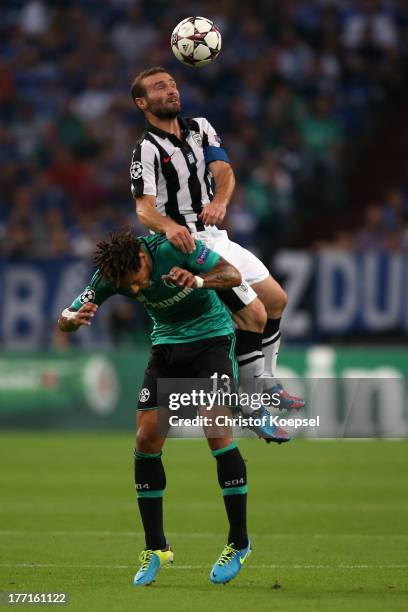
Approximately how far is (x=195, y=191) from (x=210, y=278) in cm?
108

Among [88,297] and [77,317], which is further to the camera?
[88,297]

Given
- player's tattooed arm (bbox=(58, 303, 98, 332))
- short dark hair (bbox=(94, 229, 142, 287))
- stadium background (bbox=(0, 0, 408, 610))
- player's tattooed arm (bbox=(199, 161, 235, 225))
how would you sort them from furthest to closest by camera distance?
1. stadium background (bbox=(0, 0, 408, 610))
2. player's tattooed arm (bbox=(199, 161, 235, 225))
3. player's tattooed arm (bbox=(58, 303, 98, 332))
4. short dark hair (bbox=(94, 229, 142, 287))

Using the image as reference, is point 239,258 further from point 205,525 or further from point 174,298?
point 205,525

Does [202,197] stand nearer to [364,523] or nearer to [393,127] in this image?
[364,523]

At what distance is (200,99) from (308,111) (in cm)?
183

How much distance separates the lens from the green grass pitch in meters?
8.01

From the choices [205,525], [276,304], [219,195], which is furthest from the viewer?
[205,525]

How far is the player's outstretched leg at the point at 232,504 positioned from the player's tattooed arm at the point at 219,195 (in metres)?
1.44

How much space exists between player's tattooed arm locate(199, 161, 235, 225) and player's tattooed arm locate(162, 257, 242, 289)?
440 mm

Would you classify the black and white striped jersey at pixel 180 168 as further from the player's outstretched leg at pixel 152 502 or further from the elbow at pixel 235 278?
the player's outstretched leg at pixel 152 502

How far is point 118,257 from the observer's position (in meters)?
7.98

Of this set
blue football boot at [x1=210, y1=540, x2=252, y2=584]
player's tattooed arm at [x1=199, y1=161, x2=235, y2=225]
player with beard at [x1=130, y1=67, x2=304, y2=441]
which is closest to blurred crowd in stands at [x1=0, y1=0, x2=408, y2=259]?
player with beard at [x1=130, y1=67, x2=304, y2=441]

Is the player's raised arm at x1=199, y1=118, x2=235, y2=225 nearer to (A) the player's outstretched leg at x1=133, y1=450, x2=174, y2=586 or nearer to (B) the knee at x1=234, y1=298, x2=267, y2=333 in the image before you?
(B) the knee at x1=234, y1=298, x2=267, y2=333

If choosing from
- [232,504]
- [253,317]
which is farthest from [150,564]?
[253,317]
